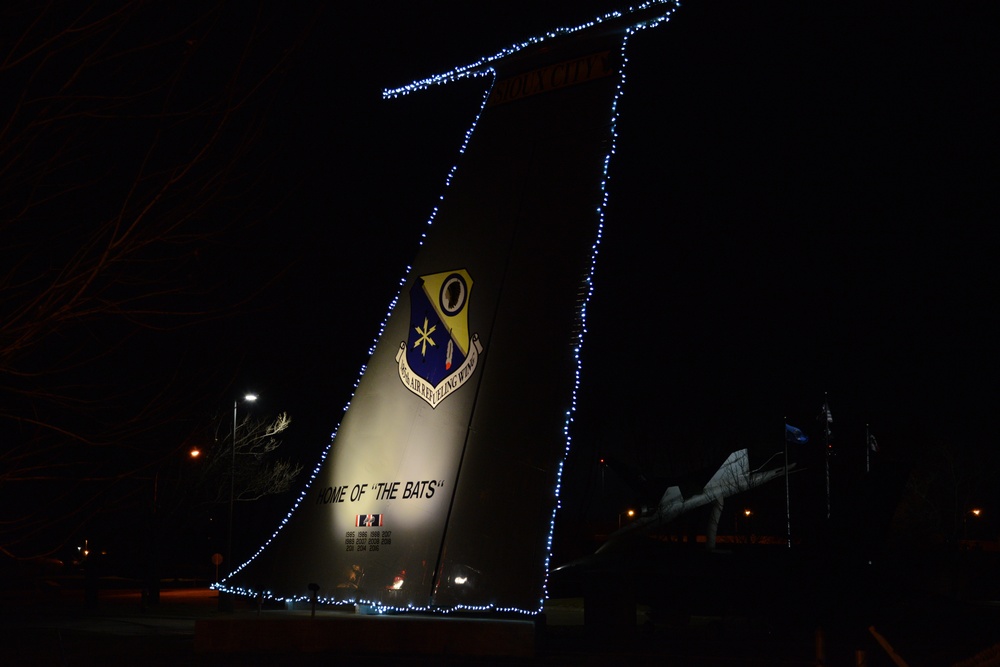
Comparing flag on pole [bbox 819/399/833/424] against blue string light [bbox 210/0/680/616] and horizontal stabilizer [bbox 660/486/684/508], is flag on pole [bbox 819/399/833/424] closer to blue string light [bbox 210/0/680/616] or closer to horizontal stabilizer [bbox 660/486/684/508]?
horizontal stabilizer [bbox 660/486/684/508]

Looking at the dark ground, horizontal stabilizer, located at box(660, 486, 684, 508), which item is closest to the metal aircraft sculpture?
horizontal stabilizer, located at box(660, 486, 684, 508)

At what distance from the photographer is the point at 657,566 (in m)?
21.4

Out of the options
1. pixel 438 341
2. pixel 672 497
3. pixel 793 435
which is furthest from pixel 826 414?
pixel 438 341

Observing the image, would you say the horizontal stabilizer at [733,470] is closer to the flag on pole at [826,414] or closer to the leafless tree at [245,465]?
the flag on pole at [826,414]

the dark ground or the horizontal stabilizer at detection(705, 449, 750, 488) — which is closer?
the dark ground


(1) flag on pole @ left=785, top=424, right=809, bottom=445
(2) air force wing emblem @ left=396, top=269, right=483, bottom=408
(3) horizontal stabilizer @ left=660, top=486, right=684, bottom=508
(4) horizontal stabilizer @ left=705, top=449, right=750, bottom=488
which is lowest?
(2) air force wing emblem @ left=396, top=269, right=483, bottom=408

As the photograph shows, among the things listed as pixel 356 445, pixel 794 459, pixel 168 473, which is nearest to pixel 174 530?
pixel 168 473

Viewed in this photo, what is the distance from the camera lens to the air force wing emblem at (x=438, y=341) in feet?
48.2

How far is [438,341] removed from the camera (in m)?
15.2

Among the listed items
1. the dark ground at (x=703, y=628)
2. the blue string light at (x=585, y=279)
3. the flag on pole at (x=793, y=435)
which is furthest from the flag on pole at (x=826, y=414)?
the blue string light at (x=585, y=279)

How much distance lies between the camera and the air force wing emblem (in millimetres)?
14695

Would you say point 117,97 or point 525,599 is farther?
point 525,599

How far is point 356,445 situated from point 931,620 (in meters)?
17.6

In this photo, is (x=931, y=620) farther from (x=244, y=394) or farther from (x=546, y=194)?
(x=244, y=394)
